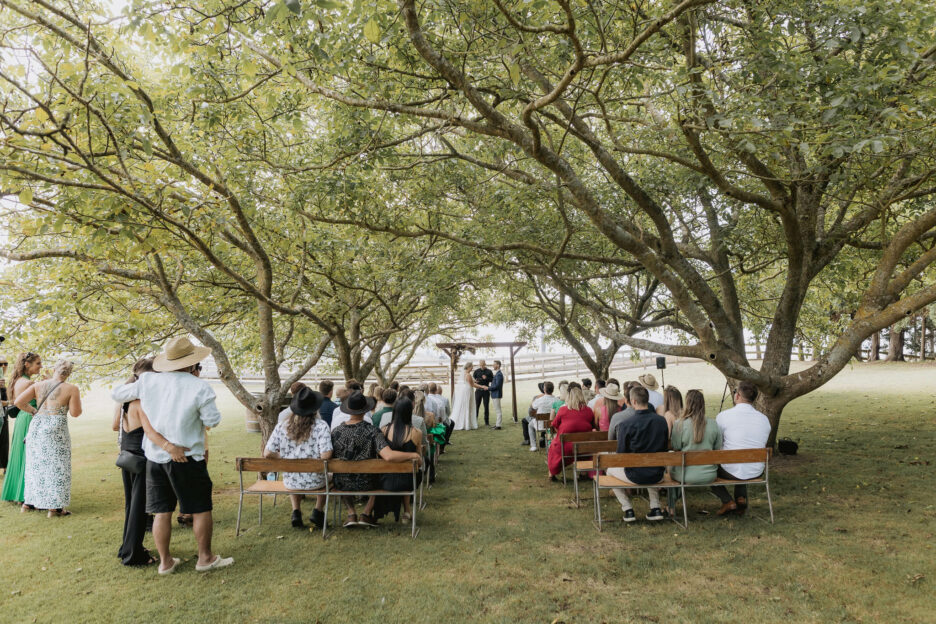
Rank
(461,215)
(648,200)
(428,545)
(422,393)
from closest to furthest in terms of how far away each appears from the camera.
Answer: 1. (428,545)
2. (648,200)
3. (422,393)
4. (461,215)

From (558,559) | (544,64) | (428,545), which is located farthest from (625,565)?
(544,64)

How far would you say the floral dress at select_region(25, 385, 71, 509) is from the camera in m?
6.71

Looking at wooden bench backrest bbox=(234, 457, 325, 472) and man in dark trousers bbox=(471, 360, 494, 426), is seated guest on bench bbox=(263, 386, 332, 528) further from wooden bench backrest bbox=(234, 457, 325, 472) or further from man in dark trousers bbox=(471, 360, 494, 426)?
man in dark trousers bbox=(471, 360, 494, 426)

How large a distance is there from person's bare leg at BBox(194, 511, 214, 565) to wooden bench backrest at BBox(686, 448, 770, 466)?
4.75 metres

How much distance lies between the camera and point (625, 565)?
4883mm

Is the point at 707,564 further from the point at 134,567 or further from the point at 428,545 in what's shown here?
the point at 134,567

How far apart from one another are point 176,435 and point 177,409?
8.3 inches

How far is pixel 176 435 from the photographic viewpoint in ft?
14.8

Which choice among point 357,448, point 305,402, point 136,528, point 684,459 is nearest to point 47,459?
point 136,528

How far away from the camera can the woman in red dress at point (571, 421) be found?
820 centimetres

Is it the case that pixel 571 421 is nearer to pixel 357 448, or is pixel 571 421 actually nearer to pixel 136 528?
pixel 357 448

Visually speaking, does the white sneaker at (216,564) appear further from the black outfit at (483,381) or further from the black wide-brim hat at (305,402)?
the black outfit at (483,381)

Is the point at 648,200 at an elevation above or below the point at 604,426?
above

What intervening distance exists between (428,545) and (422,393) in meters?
3.96
